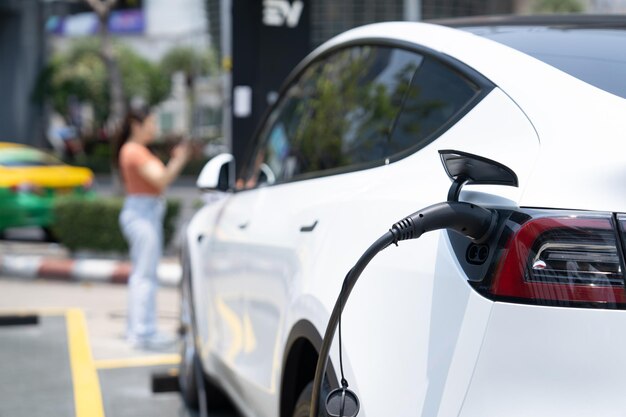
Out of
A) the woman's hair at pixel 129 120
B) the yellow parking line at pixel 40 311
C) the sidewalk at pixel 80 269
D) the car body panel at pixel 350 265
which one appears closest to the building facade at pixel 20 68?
the sidewalk at pixel 80 269

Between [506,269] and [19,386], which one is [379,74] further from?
[19,386]

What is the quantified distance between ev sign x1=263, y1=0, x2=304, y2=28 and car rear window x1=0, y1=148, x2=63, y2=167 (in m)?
5.43

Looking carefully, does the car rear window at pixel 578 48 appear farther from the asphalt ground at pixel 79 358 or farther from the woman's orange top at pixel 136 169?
the woman's orange top at pixel 136 169

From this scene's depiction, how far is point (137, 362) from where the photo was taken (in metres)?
6.41

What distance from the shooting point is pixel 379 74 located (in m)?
3.19

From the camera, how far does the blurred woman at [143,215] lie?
670 cm

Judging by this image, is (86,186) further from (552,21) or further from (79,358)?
(552,21)

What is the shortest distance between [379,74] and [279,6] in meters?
6.21

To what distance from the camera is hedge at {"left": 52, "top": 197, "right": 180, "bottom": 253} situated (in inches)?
424

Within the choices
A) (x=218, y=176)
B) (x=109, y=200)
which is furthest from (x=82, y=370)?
(x=109, y=200)

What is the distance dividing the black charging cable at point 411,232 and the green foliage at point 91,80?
3163 centimetres

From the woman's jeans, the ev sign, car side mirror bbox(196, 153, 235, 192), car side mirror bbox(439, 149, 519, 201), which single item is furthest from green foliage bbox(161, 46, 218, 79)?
car side mirror bbox(439, 149, 519, 201)

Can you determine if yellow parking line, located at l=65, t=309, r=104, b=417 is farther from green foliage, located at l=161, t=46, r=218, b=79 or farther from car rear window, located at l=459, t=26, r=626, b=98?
green foliage, located at l=161, t=46, r=218, b=79

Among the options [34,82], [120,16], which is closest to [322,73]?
[34,82]
